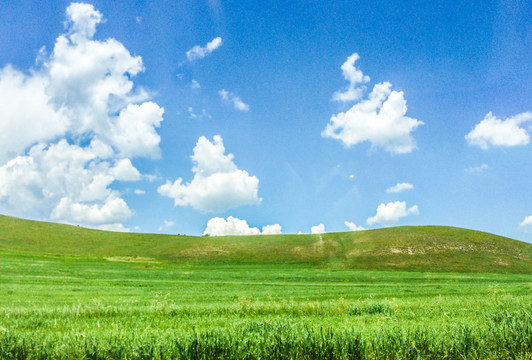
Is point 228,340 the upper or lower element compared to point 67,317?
upper

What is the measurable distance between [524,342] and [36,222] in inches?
5272

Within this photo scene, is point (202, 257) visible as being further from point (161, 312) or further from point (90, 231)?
point (161, 312)

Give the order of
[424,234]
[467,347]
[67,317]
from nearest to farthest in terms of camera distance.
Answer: [467,347] < [67,317] < [424,234]

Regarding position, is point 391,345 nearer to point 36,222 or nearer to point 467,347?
point 467,347

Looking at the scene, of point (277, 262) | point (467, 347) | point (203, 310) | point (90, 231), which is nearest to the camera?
point (467, 347)

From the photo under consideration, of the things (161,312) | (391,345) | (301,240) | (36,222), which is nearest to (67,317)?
(161,312)

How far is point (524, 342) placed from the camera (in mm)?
7211

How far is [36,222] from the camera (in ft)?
382

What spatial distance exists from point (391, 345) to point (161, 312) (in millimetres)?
9168

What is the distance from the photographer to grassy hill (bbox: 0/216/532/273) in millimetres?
77750

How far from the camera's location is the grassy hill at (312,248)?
77750 mm

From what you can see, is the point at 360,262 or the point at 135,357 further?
the point at 360,262

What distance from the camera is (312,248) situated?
92062 mm

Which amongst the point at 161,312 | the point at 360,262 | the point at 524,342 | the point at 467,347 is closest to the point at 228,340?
the point at 467,347
